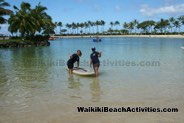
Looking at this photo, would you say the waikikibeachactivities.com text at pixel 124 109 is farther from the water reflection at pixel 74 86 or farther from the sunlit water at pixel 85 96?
the water reflection at pixel 74 86

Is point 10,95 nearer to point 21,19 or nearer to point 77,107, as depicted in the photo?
point 77,107

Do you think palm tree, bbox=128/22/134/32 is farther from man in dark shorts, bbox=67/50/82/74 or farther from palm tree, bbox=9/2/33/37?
man in dark shorts, bbox=67/50/82/74

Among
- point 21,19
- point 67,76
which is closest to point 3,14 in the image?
point 21,19

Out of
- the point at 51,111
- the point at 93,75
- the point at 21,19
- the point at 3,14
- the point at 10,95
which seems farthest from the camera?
the point at 21,19

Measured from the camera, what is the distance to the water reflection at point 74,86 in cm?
1223

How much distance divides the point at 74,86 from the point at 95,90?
151cm

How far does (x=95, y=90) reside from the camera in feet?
42.8

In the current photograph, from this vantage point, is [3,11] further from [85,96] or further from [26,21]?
[85,96]

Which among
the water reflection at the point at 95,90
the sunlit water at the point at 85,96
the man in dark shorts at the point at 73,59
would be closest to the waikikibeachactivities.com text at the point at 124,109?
the sunlit water at the point at 85,96

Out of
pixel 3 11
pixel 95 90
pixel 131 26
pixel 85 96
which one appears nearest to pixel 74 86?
pixel 95 90

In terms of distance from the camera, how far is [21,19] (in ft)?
195

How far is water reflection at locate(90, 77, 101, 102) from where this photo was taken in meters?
11.4

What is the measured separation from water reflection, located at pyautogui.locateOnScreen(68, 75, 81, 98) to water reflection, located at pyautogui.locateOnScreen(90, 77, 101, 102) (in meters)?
0.64

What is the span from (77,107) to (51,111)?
99 cm
